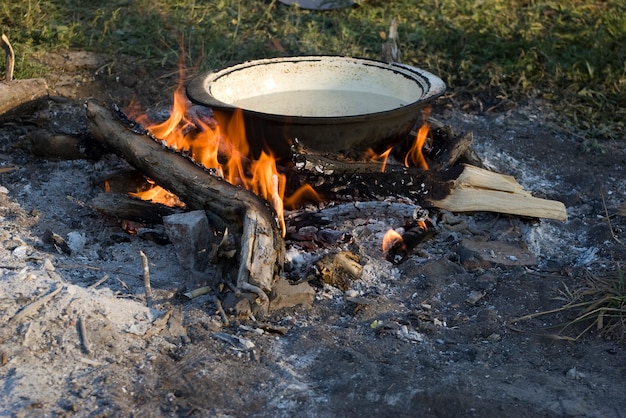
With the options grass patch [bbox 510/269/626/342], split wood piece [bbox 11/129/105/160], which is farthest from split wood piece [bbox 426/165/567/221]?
split wood piece [bbox 11/129/105/160]

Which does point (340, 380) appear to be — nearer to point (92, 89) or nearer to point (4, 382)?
point (4, 382)

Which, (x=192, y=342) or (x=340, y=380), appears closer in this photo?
(x=340, y=380)

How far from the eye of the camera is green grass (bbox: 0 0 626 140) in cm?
569

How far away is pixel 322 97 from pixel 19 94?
5.90ft

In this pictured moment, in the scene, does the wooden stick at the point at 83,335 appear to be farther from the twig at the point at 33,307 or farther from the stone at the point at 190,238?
the stone at the point at 190,238

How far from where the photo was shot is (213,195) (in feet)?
11.5

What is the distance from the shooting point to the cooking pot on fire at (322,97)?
3615 mm

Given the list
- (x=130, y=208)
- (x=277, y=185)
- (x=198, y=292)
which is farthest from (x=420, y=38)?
(x=198, y=292)

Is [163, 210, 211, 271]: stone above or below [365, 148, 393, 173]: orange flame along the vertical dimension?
below

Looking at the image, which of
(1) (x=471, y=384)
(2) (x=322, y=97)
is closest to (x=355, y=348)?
(1) (x=471, y=384)

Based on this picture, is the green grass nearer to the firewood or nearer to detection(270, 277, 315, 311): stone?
the firewood

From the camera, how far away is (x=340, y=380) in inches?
112

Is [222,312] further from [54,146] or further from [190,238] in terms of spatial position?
[54,146]

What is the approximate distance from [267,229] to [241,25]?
3.48 meters
